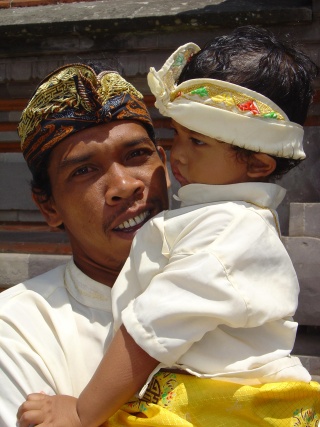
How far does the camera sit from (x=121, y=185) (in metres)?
2.38

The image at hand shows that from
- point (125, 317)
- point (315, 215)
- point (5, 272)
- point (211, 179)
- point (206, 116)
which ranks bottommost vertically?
point (5, 272)

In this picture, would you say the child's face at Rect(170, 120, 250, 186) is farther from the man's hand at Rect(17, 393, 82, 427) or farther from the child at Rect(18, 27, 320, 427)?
the man's hand at Rect(17, 393, 82, 427)

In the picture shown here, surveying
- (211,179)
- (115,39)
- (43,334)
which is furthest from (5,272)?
(211,179)

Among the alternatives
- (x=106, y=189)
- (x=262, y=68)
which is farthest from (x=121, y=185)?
(x=262, y=68)

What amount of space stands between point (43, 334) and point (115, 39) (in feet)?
7.62

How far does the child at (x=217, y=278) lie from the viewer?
191 cm

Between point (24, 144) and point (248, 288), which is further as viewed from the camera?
point (24, 144)

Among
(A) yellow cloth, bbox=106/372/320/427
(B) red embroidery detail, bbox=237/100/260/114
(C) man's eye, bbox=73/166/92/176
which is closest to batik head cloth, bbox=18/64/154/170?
(C) man's eye, bbox=73/166/92/176

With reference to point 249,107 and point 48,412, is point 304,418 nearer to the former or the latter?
point 48,412

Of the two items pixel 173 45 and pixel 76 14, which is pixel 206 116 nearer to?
pixel 173 45

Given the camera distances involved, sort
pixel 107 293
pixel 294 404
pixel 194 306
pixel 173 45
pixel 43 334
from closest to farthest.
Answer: pixel 194 306
pixel 294 404
pixel 43 334
pixel 107 293
pixel 173 45

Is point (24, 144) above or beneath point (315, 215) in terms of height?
above

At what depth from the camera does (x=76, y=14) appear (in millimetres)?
4266

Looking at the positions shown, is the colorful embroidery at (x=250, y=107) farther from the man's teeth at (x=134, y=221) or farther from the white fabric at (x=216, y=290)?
the man's teeth at (x=134, y=221)
